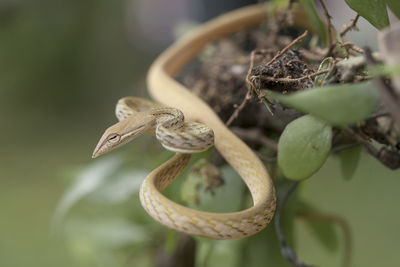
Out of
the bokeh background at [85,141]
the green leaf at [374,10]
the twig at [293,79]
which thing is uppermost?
the green leaf at [374,10]

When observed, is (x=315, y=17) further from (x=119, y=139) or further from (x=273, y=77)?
(x=119, y=139)

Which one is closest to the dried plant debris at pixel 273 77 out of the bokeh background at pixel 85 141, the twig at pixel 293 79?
the twig at pixel 293 79

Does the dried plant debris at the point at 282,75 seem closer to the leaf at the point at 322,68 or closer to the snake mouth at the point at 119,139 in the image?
the leaf at the point at 322,68

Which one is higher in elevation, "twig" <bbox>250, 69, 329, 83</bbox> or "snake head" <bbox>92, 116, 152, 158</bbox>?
"twig" <bbox>250, 69, 329, 83</bbox>

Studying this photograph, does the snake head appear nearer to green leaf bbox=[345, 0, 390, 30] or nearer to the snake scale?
the snake scale

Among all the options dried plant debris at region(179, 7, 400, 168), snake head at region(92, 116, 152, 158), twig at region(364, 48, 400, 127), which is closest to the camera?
twig at region(364, 48, 400, 127)

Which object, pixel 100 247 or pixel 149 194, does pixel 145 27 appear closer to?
pixel 100 247

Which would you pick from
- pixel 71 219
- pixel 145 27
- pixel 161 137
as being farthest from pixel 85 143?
pixel 161 137

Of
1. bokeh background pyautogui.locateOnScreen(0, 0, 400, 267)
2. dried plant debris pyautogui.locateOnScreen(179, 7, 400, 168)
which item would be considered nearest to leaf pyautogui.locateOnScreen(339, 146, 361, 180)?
dried plant debris pyautogui.locateOnScreen(179, 7, 400, 168)
